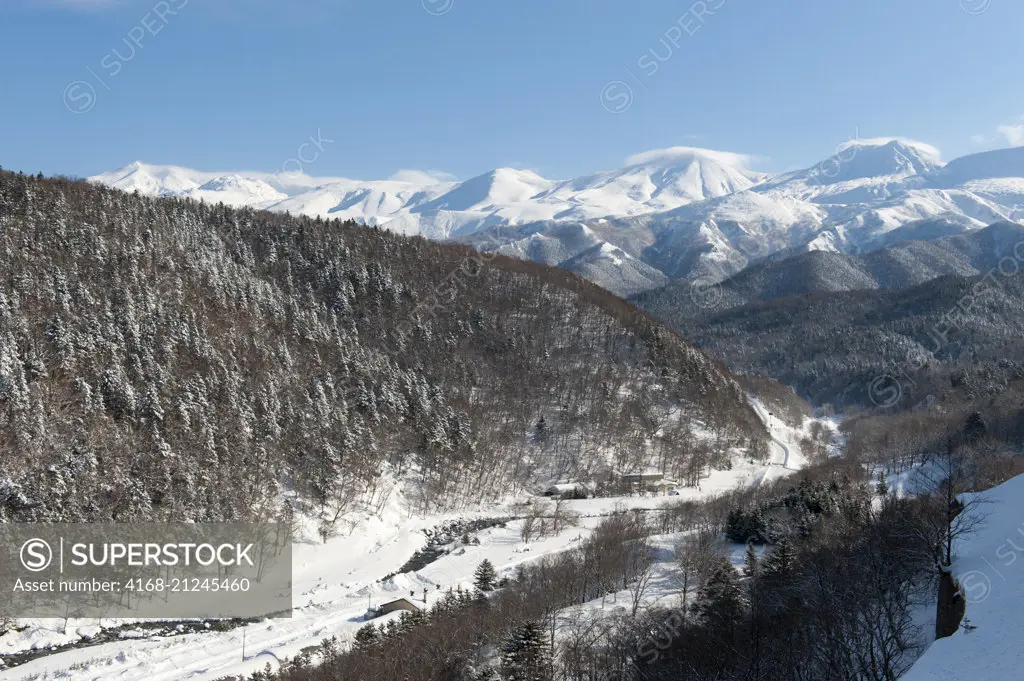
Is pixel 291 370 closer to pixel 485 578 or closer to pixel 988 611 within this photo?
pixel 485 578

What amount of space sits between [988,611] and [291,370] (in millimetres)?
78192

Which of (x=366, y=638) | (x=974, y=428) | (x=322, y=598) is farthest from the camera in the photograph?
(x=974, y=428)

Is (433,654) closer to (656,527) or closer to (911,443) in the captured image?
(656,527)

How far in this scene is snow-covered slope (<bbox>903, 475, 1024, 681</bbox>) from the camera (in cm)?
→ 2280

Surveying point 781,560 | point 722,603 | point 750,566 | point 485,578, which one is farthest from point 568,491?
point 722,603

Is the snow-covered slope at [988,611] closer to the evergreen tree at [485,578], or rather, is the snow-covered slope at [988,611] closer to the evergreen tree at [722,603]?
the evergreen tree at [722,603]

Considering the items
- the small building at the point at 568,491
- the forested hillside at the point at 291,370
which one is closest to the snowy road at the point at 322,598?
the small building at the point at 568,491

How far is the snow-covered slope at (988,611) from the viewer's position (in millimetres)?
22797

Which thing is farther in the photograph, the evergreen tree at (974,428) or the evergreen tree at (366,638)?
the evergreen tree at (974,428)

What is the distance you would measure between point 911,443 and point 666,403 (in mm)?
39163

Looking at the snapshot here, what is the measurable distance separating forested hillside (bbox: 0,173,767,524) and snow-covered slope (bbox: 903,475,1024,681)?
55639 millimetres

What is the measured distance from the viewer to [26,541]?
51.9 m

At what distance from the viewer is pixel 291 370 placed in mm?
88312

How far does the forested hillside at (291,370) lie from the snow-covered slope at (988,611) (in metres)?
55.6
